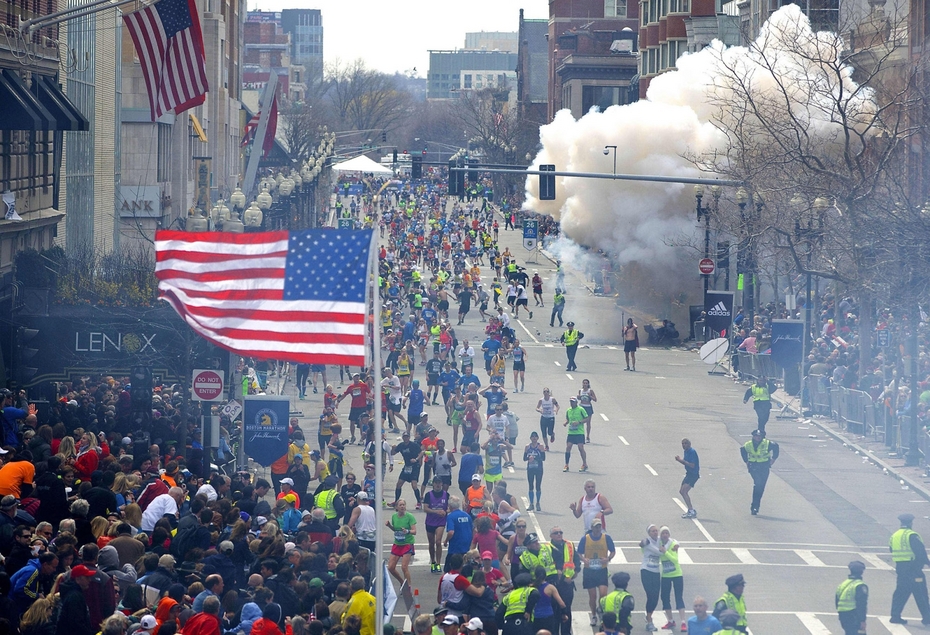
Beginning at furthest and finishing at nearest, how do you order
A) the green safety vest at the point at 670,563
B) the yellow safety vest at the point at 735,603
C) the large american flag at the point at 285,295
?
the green safety vest at the point at 670,563
the yellow safety vest at the point at 735,603
the large american flag at the point at 285,295

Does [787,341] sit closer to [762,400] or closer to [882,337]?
[882,337]

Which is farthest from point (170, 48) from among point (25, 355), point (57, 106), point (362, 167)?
point (362, 167)

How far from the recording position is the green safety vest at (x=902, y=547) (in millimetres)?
15438

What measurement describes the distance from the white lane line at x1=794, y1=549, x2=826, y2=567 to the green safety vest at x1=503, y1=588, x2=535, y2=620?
6.27m

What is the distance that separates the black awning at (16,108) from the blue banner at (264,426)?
692cm

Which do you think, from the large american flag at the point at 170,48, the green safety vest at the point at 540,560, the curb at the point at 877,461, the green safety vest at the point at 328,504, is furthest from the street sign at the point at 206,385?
the curb at the point at 877,461

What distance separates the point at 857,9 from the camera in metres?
44.1

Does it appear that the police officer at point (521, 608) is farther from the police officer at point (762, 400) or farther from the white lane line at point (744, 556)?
the police officer at point (762, 400)

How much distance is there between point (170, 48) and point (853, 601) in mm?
15275

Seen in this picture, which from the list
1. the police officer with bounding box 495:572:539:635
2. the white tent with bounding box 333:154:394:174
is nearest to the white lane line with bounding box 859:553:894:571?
the police officer with bounding box 495:572:539:635

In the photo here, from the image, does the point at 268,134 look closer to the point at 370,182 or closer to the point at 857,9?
the point at 857,9

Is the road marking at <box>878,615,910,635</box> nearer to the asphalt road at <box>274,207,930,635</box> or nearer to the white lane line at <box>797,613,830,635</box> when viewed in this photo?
the asphalt road at <box>274,207,930,635</box>

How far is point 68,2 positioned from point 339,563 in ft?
79.6

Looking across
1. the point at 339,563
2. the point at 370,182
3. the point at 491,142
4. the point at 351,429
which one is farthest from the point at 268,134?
the point at 370,182
